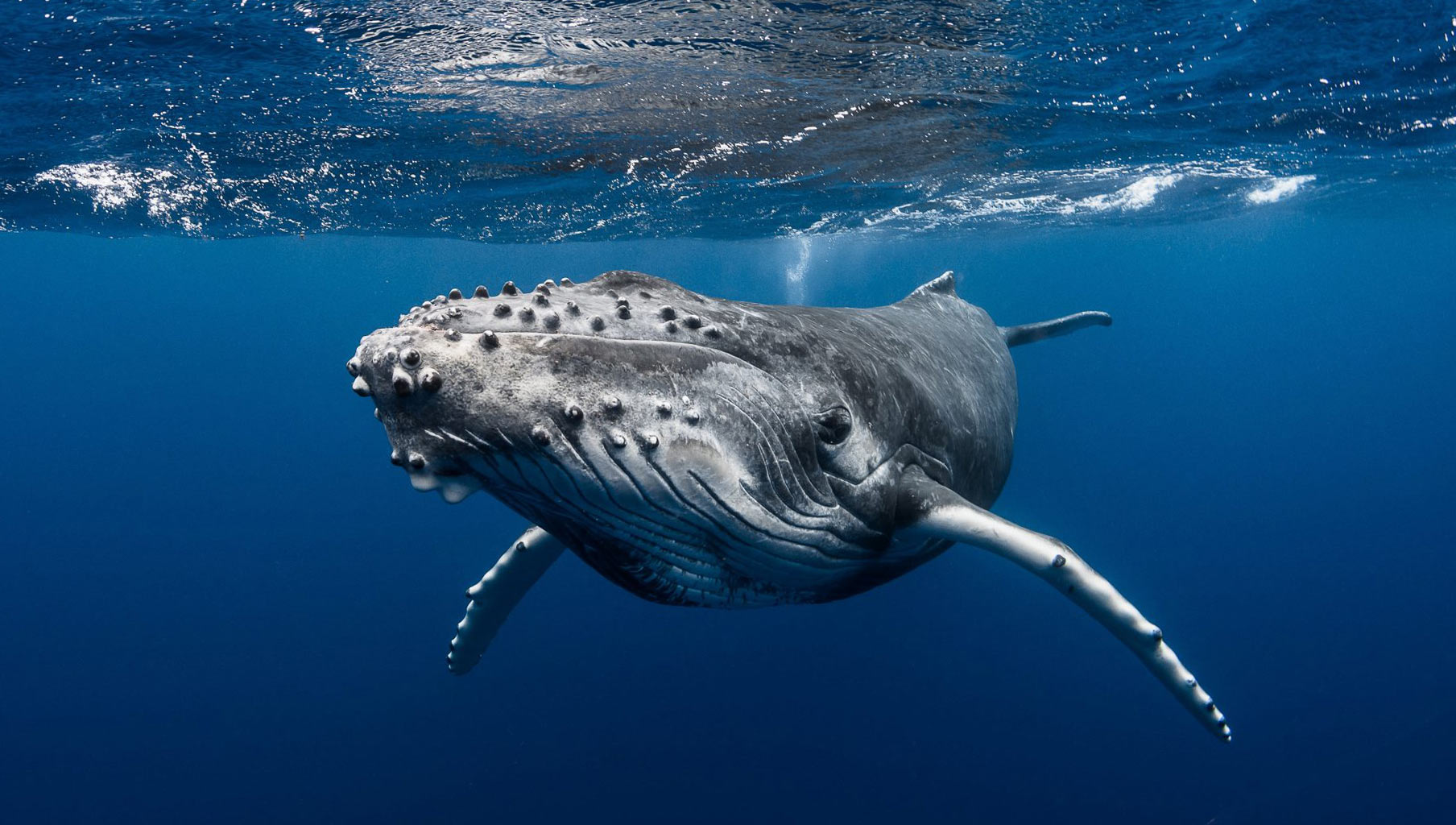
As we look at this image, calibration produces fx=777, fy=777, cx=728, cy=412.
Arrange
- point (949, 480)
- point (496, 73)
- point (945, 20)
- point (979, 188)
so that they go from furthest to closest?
point (979, 188)
point (496, 73)
point (945, 20)
point (949, 480)

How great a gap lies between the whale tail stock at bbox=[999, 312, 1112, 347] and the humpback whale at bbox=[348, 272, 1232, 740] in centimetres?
587

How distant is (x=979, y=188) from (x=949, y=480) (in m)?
21.4

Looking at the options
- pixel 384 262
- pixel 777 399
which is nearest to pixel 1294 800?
pixel 777 399

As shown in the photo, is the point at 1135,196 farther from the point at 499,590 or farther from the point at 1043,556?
the point at 499,590

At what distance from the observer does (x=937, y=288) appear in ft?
28.6

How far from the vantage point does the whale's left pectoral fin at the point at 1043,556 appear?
4023mm

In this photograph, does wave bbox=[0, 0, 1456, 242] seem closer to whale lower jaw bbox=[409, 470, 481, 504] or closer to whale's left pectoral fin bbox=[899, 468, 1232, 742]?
whale's left pectoral fin bbox=[899, 468, 1232, 742]

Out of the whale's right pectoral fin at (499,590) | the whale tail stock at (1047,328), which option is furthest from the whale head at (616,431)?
the whale tail stock at (1047,328)

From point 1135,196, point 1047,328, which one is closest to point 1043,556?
point 1047,328

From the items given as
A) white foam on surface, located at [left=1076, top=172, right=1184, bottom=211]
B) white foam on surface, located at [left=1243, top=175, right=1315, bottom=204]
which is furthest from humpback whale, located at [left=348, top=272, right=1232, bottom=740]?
white foam on surface, located at [left=1243, top=175, right=1315, bottom=204]

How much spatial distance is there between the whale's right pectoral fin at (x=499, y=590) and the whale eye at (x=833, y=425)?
2.44m

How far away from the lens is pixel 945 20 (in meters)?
9.81

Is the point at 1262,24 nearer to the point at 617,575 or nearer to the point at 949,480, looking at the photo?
the point at 949,480

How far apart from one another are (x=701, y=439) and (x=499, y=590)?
3.74m
